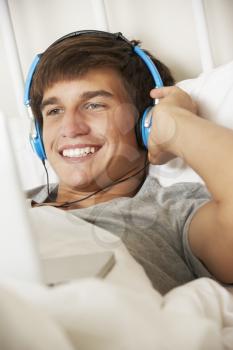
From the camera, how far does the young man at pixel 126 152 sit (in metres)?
0.69

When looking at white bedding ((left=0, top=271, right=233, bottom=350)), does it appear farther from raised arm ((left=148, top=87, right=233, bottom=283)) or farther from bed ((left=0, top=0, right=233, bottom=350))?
raised arm ((left=148, top=87, right=233, bottom=283))

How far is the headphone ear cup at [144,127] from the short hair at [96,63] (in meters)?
0.06

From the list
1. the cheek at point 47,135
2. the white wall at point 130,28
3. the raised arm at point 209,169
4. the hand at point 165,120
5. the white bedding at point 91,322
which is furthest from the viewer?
the white wall at point 130,28

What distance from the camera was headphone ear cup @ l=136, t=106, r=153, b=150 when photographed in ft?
2.81

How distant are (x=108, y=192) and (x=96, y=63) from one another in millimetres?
304

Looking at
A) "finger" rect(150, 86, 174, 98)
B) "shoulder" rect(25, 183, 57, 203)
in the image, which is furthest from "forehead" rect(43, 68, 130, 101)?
"shoulder" rect(25, 183, 57, 203)

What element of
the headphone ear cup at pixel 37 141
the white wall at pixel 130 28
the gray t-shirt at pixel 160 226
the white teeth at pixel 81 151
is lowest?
the gray t-shirt at pixel 160 226

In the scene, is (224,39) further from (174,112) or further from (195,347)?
(195,347)

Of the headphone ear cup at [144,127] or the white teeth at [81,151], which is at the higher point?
the headphone ear cup at [144,127]

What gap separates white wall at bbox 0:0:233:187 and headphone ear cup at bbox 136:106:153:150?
0.31m

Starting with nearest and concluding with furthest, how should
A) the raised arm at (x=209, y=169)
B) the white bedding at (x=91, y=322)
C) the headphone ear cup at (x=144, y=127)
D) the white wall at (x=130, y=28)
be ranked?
1. the white bedding at (x=91, y=322)
2. the raised arm at (x=209, y=169)
3. the headphone ear cup at (x=144, y=127)
4. the white wall at (x=130, y=28)

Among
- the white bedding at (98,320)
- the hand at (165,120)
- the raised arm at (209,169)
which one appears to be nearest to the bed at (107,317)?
the white bedding at (98,320)

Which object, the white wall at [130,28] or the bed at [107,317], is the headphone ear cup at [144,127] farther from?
the bed at [107,317]

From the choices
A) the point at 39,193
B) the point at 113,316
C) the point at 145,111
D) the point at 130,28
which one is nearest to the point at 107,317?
the point at 113,316
